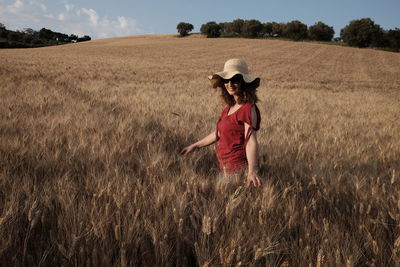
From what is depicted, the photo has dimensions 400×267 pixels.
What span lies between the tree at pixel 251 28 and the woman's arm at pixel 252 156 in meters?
91.1

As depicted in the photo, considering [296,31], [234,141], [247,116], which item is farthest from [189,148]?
[296,31]

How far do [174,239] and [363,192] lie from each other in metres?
1.29

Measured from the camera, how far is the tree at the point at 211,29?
83125mm

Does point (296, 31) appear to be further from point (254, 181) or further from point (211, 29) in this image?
point (254, 181)

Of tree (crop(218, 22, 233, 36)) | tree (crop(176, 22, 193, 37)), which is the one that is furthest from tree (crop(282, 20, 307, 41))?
tree (crop(176, 22, 193, 37))

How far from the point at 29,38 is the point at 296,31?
85039 mm

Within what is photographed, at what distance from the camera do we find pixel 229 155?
217 centimetres

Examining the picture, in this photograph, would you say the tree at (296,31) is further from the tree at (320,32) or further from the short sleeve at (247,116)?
the short sleeve at (247,116)

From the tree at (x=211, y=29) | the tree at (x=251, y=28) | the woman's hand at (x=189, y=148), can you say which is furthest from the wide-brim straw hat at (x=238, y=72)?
the tree at (x=251, y=28)

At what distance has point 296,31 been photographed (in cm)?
8344

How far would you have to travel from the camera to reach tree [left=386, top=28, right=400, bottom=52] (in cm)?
6850

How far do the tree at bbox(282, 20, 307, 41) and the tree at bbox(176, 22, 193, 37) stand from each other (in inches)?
1317

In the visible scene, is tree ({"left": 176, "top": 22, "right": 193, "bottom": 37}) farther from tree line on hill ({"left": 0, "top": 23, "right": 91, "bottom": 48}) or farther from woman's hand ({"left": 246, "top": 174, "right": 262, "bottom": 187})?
woman's hand ({"left": 246, "top": 174, "right": 262, "bottom": 187})

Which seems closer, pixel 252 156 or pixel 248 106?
pixel 252 156
